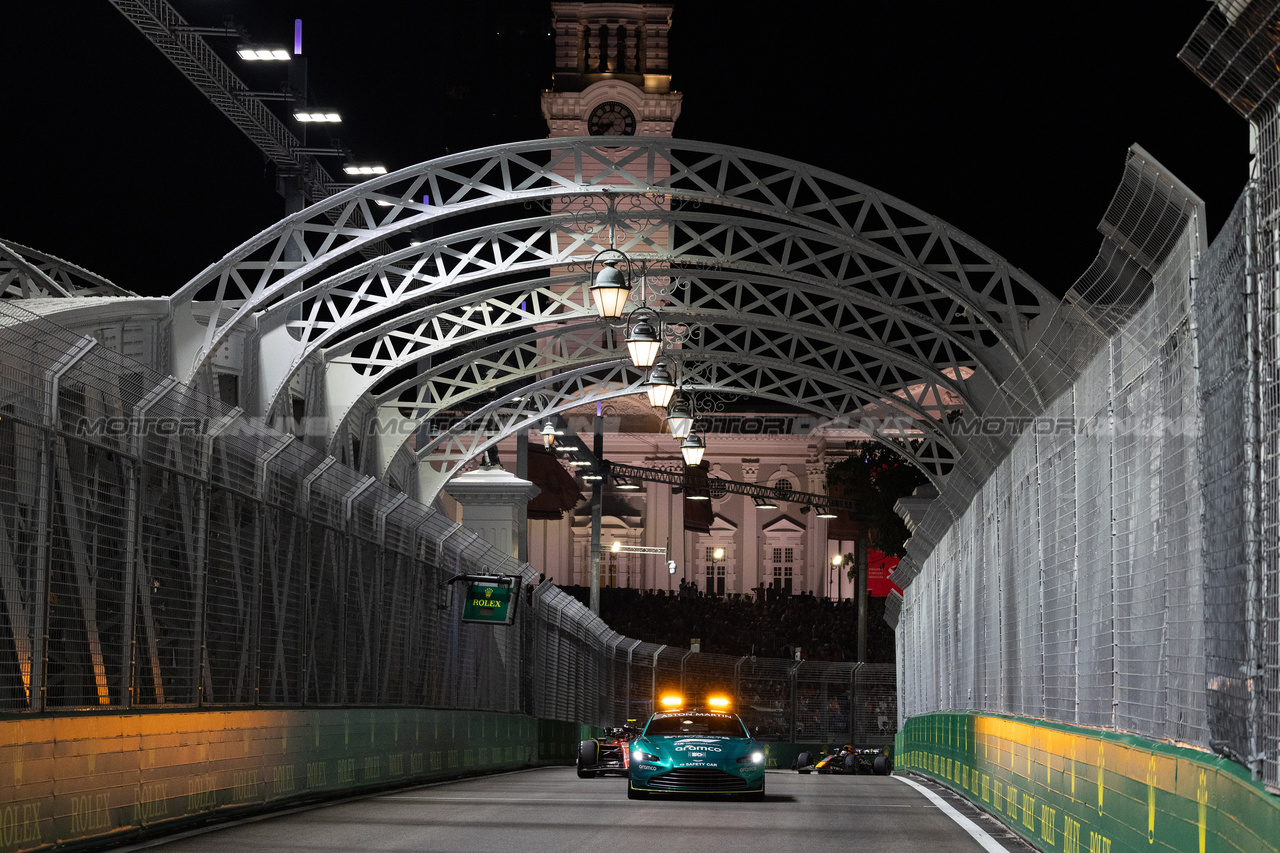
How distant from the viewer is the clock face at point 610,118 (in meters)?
99.6

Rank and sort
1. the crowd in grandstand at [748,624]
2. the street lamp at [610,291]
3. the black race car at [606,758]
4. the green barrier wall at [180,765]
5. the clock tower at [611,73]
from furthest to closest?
1. the clock tower at [611,73]
2. the crowd in grandstand at [748,624]
3. the black race car at [606,758]
4. the street lamp at [610,291]
5. the green barrier wall at [180,765]

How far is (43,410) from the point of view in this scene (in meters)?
9.90

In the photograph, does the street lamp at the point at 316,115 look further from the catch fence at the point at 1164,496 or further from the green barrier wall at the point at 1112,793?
the catch fence at the point at 1164,496

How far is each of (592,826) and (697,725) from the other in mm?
6250

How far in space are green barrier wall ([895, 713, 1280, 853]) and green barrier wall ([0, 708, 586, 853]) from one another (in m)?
5.83

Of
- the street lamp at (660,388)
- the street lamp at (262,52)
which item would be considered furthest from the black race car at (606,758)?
the street lamp at (262,52)

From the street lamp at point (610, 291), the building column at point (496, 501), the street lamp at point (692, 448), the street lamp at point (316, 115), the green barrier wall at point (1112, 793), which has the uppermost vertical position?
the street lamp at point (316, 115)

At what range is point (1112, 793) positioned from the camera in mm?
7871

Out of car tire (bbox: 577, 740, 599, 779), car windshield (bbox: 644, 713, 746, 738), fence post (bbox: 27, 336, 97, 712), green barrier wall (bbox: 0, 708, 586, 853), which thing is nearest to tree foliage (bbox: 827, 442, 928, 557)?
car tire (bbox: 577, 740, 599, 779)

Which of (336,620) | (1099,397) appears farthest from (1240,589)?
(336,620)

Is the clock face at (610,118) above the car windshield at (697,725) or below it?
above

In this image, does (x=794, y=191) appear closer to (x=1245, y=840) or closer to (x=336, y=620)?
(x=336, y=620)

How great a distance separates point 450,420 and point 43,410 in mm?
49491

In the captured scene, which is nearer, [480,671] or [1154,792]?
[1154,792]
